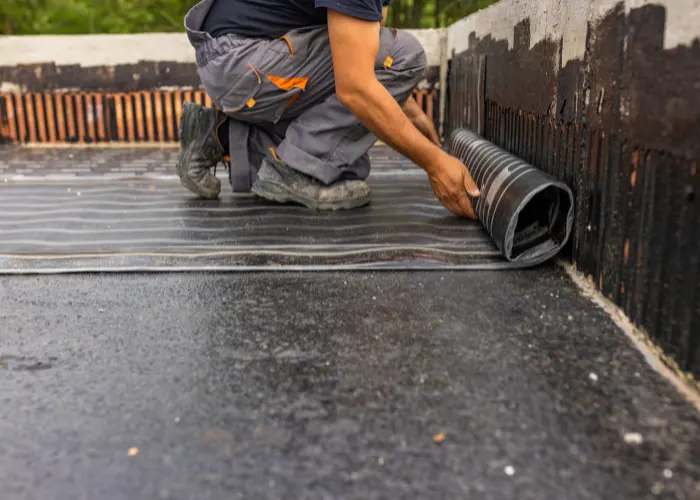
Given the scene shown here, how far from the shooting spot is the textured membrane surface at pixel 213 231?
1.79 metres

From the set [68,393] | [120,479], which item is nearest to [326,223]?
[68,393]

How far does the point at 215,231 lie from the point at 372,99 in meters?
0.61

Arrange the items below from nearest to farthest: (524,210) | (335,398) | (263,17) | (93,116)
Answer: (335,398) < (524,210) < (263,17) < (93,116)

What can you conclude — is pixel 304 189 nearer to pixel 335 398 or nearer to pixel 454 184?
pixel 454 184

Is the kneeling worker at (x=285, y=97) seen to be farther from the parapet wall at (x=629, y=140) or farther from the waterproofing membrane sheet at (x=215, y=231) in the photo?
the parapet wall at (x=629, y=140)

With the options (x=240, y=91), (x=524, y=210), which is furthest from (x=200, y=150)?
(x=524, y=210)

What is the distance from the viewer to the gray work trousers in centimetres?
237

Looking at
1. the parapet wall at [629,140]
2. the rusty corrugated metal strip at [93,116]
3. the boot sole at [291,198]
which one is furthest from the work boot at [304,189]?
the rusty corrugated metal strip at [93,116]

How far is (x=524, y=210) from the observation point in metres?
1.90

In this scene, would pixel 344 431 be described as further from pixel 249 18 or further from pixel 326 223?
pixel 249 18

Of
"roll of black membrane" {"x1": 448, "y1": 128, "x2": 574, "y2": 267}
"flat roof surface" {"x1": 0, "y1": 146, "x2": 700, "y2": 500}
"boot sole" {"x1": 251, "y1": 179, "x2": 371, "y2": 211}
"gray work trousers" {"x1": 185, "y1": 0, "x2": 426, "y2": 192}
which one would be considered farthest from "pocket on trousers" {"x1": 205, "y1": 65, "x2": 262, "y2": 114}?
"flat roof surface" {"x1": 0, "y1": 146, "x2": 700, "y2": 500}

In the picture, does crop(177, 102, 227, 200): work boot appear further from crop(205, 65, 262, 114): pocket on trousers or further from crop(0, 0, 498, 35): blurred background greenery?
crop(0, 0, 498, 35): blurred background greenery

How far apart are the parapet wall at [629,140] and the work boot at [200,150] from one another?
1150mm

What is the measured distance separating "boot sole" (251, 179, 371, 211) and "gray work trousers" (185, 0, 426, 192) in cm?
9
